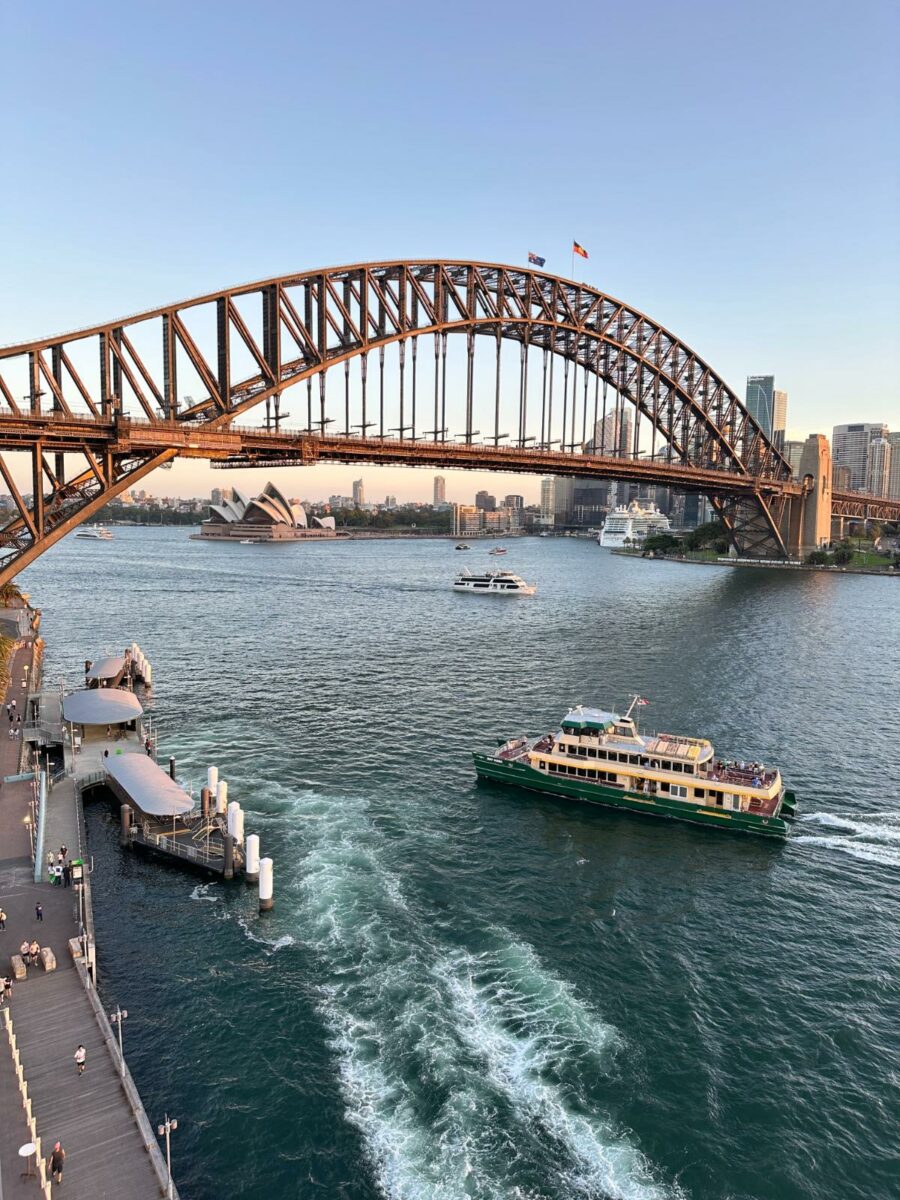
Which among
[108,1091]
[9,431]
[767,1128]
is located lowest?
[767,1128]

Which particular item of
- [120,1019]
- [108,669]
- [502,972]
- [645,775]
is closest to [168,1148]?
[120,1019]

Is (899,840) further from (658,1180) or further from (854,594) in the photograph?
(854,594)

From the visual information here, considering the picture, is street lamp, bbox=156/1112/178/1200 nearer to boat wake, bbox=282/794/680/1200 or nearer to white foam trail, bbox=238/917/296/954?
boat wake, bbox=282/794/680/1200

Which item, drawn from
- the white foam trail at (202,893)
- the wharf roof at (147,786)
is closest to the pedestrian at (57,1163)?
the white foam trail at (202,893)

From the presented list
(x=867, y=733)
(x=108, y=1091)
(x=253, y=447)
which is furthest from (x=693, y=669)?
(x=108, y=1091)

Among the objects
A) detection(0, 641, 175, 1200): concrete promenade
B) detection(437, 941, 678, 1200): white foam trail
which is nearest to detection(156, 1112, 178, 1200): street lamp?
detection(0, 641, 175, 1200): concrete promenade
